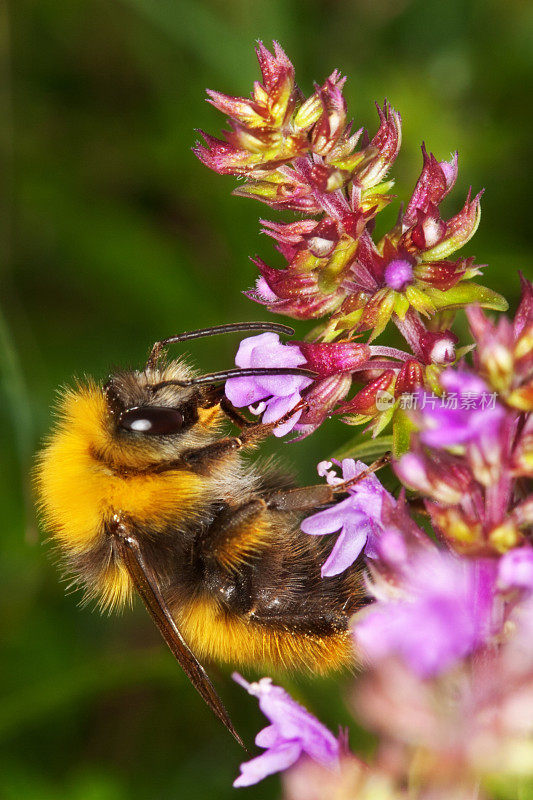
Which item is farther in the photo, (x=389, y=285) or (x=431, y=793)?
(x=389, y=285)

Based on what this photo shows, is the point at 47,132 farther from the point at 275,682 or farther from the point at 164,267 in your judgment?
the point at 275,682

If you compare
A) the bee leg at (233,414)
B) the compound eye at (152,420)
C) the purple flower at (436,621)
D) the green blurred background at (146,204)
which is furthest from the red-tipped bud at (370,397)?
the green blurred background at (146,204)

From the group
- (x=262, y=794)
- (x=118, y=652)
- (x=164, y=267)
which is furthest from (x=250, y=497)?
(x=164, y=267)

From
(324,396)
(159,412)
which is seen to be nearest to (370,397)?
(324,396)

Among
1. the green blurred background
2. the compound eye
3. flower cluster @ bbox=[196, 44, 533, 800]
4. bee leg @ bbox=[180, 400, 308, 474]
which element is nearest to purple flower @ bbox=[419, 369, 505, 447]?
flower cluster @ bbox=[196, 44, 533, 800]

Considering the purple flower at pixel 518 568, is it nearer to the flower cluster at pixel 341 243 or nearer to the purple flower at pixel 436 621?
the purple flower at pixel 436 621

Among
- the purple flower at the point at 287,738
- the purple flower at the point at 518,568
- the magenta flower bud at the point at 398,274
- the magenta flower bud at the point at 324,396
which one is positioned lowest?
the purple flower at the point at 287,738
